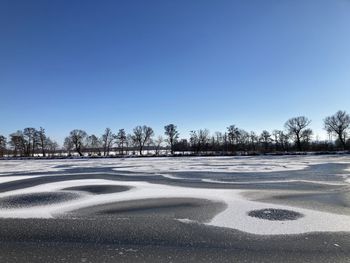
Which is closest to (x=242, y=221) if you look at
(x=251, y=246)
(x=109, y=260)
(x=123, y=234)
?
(x=251, y=246)

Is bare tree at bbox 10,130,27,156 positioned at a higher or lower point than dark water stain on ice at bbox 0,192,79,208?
higher

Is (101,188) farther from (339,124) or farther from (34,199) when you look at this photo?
(339,124)

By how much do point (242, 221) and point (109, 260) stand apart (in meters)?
4.19

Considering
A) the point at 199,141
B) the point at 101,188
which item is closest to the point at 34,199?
the point at 101,188

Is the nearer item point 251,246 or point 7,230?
point 251,246

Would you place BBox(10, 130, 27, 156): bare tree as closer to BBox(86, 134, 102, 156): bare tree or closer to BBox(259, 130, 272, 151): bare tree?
BBox(86, 134, 102, 156): bare tree

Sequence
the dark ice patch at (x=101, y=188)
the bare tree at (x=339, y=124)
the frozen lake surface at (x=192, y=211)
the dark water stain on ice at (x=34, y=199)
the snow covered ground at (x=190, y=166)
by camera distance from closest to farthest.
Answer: the frozen lake surface at (x=192, y=211), the dark water stain on ice at (x=34, y=199), the dark ice patch at (x=101, y=188), the snow covered ground at (x=190, y=166), the bare tree at (x=339, y=124)

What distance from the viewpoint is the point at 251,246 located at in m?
6.69

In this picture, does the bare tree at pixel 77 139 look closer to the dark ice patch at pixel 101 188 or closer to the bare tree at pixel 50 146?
the bare tree at pixel 50 146

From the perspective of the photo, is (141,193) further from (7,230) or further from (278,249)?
(278,249)

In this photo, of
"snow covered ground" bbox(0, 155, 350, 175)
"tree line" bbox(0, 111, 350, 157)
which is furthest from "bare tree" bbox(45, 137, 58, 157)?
"snow covered ground" bbox(0, 155, 350, 175)

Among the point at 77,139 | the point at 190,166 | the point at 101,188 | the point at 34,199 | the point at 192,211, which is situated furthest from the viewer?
the point at 77,139

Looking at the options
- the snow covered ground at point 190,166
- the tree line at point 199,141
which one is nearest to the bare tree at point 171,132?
the tree line at point 199,141

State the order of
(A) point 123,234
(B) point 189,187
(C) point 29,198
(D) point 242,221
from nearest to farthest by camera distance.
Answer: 1. (A) point 123,234
2. (D) point 242,221
3. (C) point 29,198
4. (B) point 189,187
